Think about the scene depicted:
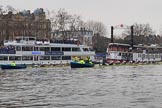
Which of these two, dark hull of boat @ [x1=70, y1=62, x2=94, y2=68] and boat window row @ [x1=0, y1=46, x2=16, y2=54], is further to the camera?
boat window row @ [x1=0, y1=46, x2=16, y2=54]

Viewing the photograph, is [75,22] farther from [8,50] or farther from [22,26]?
[8,50]

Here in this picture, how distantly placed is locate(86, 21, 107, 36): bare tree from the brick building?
34003mm

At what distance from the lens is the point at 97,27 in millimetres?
185000

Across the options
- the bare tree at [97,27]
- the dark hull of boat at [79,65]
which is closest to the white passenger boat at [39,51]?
the dark hull of boat at [79,65]

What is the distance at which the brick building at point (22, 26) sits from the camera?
129 meters

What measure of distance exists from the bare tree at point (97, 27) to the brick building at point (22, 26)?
112 ft

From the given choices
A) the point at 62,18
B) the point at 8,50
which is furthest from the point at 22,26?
the point at 8,50

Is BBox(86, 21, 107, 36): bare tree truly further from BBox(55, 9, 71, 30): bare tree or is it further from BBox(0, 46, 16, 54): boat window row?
BBox(0, 46, 16, 54): boat window row

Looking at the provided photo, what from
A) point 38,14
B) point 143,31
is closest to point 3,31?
point 38,14

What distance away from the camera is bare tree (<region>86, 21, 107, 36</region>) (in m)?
185

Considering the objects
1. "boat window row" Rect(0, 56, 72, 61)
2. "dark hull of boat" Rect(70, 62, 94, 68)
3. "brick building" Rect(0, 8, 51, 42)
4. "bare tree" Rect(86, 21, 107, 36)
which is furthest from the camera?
"bare tree" Rect(86, 21, 107, 36)

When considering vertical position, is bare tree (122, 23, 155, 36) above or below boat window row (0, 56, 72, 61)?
above

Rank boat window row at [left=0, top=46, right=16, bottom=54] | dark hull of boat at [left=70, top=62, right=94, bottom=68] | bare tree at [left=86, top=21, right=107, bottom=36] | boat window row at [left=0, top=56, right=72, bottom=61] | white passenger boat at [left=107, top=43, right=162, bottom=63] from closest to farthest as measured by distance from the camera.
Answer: dark hull of boat at [left=70, top=62, right=94, bottom=68] → boat window row at [left=0, top=46, right=16, bottom=54] → boat window row at [left=0, top=56, right=72, bottom=61] → white passenger boat at [left=107, top=43, right=162, bottom=63] → bare tree at [left=86, top=21, right=107, bottom=36]

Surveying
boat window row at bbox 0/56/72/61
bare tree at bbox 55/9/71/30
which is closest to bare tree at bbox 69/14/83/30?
bare tree at bbox 55/9/71/30
